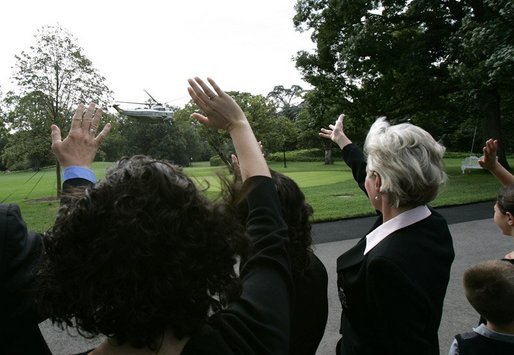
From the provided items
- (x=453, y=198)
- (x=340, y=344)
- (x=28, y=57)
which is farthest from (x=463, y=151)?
(x=340, y=344)

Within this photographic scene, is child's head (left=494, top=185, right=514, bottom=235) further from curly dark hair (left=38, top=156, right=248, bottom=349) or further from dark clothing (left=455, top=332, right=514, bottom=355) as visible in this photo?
curly dark hair (left=38, top=156, right=248, bottom=349)

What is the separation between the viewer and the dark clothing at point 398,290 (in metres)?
1.76

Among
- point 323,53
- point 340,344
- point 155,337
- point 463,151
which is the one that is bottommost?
point 463,151

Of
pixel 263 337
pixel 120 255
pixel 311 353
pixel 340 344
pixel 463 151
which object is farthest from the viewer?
pixel 463 151

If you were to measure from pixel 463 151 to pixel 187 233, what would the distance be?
170 feet

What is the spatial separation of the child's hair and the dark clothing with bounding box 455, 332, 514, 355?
1.17m

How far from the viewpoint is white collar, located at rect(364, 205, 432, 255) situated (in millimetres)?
1938

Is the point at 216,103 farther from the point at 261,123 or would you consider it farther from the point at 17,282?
the point at 261,123

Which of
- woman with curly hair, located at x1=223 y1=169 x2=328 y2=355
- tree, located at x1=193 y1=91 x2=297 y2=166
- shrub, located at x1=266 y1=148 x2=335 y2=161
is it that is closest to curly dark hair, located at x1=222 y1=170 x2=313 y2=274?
woman with curly hair, located at x1=223 y1=169 x2=328 y2=355

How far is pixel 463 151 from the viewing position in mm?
47188

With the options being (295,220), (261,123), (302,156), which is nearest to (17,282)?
(295,220)

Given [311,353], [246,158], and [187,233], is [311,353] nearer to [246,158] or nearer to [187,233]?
[246,158]

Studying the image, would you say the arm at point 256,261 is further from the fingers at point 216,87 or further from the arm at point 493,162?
the arm at point 493,162

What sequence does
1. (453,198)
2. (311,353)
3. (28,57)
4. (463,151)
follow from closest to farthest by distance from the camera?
(311,353) < (453,198) < (28,57) < (463,151)
